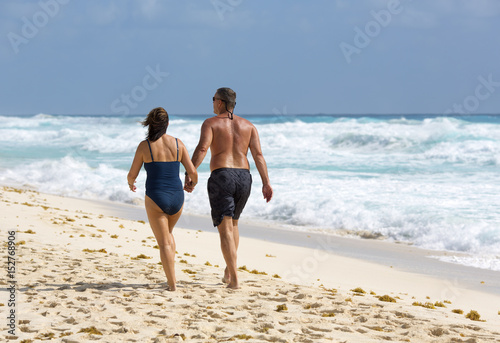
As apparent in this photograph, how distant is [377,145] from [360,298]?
24.7 m

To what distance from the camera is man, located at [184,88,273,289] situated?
5.39 m

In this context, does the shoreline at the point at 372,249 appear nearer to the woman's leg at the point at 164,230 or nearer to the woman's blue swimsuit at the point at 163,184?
the woman's leg at the point at 164,230

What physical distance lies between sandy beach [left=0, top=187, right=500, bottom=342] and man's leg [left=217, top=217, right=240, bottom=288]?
162 millimetres

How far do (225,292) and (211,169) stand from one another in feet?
4.10

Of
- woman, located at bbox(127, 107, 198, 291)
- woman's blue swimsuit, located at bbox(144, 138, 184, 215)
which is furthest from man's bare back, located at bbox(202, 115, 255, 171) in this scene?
woman's blue swimsuit, located at bbox(144, 138, 184, 215)

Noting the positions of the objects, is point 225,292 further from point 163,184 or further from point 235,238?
point 163,184

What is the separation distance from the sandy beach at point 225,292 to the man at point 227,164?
706 millimetres

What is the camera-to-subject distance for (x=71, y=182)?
59.1 ft

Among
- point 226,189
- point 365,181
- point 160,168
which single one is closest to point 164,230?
point 160,168

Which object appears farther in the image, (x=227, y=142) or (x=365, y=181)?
(x=365, y=181)

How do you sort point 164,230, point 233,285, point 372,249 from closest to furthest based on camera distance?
point 164,230
point 233,285
point 372,249

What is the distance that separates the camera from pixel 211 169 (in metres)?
5.50

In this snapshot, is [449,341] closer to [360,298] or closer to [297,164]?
[360,298]

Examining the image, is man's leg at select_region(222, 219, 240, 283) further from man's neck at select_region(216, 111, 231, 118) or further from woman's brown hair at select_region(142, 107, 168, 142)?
woman's brown hair at select_region(142, 107, 168, 142)
